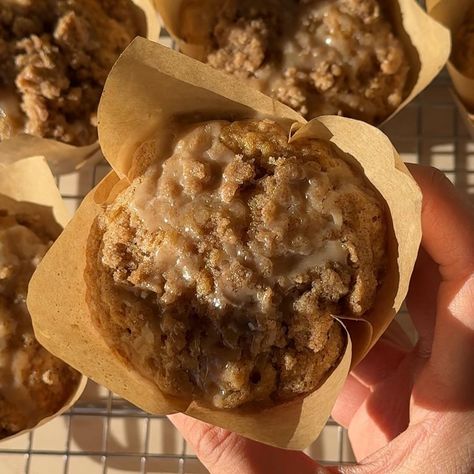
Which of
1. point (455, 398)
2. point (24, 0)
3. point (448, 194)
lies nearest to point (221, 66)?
point (24, 0)

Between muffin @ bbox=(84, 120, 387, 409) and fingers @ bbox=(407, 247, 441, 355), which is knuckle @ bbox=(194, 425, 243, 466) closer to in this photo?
muffin @ bbox=(84, 120, 387, 409)

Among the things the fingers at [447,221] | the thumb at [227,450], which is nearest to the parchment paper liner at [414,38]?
the fingers at [447,221]

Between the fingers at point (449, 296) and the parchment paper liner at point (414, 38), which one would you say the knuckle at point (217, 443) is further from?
the parchment paper liner at point (414, 38)

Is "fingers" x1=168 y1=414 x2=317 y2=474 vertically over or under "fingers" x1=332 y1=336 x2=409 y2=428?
over

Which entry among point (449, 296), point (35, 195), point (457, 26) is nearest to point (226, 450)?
point (449, 296)

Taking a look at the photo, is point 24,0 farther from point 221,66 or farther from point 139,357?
A: point 139,357

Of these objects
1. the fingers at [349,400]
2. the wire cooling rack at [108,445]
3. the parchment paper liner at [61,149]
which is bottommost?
the wire cooling rack at [108,445]

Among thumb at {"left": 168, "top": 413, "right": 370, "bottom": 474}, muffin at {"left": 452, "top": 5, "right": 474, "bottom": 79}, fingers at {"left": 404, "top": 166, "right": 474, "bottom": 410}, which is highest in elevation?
muffin at {"left": 452, "top": 5, "right": 474, "bottom": 79}

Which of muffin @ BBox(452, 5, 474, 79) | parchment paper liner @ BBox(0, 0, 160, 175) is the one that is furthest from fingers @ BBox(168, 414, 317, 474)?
muffin @ BBox(452, 5, 474, 79)
